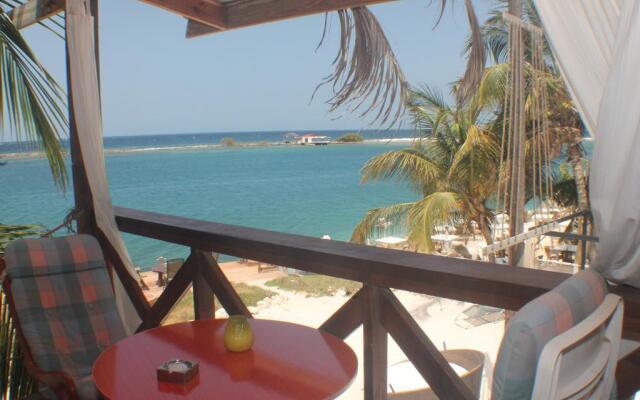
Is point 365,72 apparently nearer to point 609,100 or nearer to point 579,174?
point 609,100

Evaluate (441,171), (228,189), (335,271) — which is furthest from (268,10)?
(228,189)

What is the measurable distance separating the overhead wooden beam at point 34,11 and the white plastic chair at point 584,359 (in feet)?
8.26

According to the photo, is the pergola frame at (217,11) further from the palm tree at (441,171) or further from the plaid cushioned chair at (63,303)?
the palm tree at (441,171)

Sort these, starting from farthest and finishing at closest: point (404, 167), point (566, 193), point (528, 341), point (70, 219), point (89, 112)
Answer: point (566, 193) < point (404, 167) < point (70, 219) < point (89, 112) < point (528, 341)

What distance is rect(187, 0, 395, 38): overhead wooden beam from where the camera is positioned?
2242 mm

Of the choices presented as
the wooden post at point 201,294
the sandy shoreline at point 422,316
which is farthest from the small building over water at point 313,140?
the wooden post at point 201,294

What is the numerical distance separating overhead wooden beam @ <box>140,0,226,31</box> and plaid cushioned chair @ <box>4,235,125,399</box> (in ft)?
3.57

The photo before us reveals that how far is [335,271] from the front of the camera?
5.39 feet

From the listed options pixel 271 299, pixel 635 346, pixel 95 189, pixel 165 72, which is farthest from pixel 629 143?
pixel 165 72

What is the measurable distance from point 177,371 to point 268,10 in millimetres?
1768

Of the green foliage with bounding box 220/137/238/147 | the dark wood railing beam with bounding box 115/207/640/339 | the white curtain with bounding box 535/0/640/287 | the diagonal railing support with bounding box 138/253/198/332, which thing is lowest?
the green foliage with bounding box 220/137/238/147

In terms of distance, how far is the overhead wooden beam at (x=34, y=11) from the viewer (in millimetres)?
2547

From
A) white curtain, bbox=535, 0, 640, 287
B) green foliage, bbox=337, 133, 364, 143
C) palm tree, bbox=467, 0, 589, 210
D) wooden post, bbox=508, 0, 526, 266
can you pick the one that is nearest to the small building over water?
green foliage, bbox=337, 133, 364, 143

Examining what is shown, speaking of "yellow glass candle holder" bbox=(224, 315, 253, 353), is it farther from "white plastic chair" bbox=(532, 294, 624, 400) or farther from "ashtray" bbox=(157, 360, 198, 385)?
"white plastic chair" bbox=(532, 294, 624, 400)
